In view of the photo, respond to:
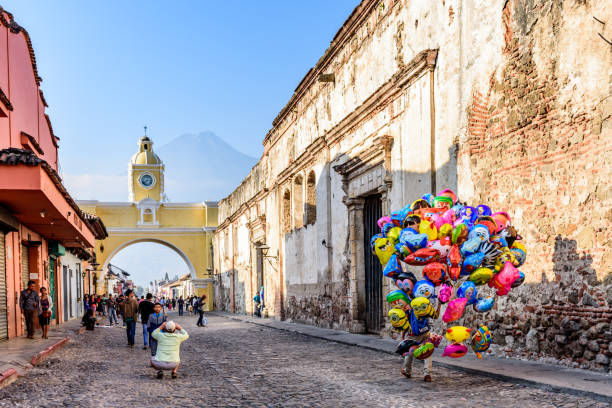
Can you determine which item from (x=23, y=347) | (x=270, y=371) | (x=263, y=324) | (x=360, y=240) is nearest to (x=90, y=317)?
(x=263, y=324)

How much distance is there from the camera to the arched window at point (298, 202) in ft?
72.6

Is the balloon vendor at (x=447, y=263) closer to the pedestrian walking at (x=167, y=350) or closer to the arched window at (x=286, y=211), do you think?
the pedestrian walking at (x=167, y=350)

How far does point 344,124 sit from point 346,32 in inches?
91.9

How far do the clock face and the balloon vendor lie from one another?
4478 cm

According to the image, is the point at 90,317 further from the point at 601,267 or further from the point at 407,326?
the point at 601,267

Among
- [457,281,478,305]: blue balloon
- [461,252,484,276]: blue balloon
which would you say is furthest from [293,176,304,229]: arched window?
[461,252,484,276]: blue balloon

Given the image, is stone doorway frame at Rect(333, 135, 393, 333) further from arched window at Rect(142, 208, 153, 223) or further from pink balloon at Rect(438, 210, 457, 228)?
arched window at Rect(142, 208, 153, 223)

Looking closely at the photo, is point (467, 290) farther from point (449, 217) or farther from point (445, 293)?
point (449, 217)

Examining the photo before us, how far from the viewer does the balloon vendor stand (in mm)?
7340

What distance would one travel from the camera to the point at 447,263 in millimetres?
7461

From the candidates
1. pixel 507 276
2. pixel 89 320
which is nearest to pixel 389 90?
pixel 507 276

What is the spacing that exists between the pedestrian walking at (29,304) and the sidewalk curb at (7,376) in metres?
6.79

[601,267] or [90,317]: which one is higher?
[601,267]

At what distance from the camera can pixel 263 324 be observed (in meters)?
22.1
